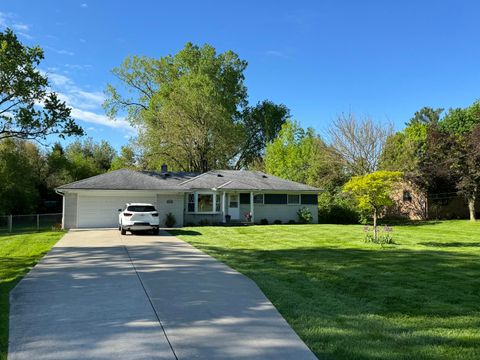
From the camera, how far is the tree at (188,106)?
132ft

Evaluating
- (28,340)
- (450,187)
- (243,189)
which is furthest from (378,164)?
(28,340)

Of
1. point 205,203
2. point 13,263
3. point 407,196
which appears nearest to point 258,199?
point 205,203

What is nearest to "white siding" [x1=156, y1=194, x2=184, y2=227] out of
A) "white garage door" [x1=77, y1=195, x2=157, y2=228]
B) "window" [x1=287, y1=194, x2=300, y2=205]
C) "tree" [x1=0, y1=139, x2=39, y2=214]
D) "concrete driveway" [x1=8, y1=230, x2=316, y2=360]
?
"white garage door" [x1=77, y1=195, x2=157, y2=228]

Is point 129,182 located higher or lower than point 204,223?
higher

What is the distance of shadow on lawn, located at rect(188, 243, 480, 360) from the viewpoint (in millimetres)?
5016

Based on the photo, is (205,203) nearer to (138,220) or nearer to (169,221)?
(169,221)

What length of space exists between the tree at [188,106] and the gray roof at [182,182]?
7838 mm

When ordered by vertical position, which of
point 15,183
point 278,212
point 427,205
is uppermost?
point 15,183

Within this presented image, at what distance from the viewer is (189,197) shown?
98.2 ft

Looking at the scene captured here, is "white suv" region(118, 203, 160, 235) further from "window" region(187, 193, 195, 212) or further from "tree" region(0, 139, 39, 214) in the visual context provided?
"tree" region(0, 139, 39, 214)

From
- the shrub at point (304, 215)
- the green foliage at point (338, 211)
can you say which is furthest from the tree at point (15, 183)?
the green foliage at point (338, 211)

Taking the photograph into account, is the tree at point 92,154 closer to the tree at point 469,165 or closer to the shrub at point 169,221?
the shrub at point 169,221

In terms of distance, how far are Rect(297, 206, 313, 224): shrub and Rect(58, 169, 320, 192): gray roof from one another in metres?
1.55

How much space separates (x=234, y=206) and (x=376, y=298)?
2359 centimetres
